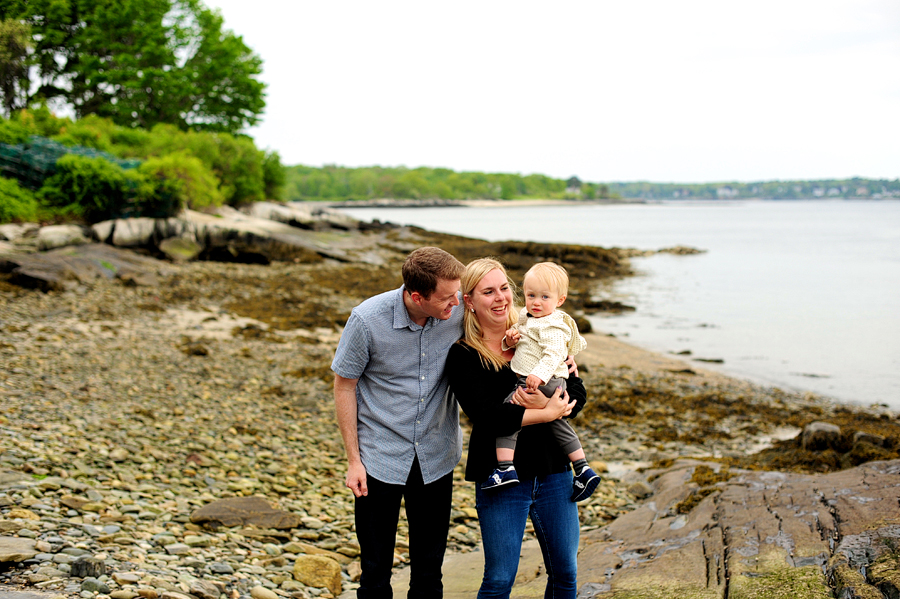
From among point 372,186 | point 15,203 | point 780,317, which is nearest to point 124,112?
point 15,203

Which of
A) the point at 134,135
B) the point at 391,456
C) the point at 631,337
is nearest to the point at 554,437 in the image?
the point at 391,456

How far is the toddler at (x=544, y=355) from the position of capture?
3.15 m

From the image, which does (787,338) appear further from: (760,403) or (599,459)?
(599,459)

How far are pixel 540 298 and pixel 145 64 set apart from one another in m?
47.3

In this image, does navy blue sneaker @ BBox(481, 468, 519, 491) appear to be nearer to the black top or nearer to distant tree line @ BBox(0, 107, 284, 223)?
the black top

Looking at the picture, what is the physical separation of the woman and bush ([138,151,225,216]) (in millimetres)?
26101

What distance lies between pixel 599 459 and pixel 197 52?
4847 cm

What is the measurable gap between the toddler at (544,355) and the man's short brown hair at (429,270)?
0.39 metres

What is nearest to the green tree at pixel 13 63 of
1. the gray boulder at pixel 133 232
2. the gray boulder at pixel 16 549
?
the gray boulder at pixel 133 232

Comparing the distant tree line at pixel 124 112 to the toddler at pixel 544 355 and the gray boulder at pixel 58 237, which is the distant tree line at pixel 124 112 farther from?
the toddler at pixel 544 355

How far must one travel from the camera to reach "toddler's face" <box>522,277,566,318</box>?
3250 mm

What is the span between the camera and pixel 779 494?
16.1 feet

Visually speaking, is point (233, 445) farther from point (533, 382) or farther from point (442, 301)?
point (533, 382)

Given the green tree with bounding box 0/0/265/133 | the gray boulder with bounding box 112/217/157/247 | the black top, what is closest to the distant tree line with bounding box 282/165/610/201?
the green tree with bounding box 0/0/265/133
